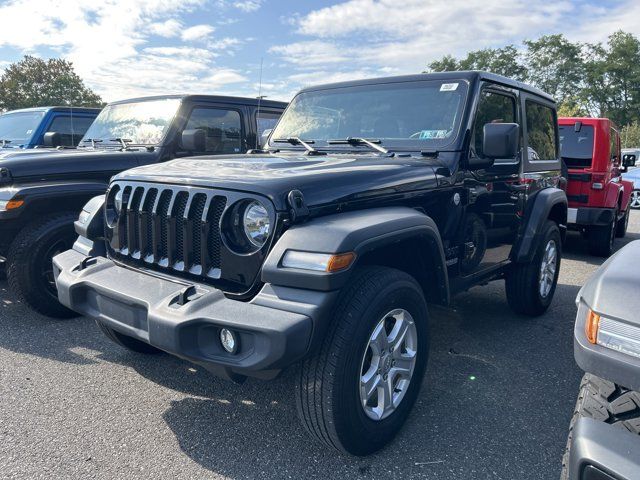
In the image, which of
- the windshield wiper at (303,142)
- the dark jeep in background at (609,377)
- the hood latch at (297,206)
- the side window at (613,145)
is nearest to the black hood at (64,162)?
the windshield wiper at (303,142)

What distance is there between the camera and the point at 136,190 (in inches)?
108

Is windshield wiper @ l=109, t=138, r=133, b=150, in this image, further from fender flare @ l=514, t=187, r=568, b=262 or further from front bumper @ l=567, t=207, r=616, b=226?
front bumper @ l=567, t=207, r=616, b=226

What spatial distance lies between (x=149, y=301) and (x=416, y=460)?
149cm

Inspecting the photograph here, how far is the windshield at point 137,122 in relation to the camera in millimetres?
5332

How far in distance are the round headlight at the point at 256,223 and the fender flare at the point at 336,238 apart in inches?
4.9

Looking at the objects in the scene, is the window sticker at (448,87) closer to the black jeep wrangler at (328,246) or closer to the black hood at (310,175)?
the black jeep wrangler at (328,246)

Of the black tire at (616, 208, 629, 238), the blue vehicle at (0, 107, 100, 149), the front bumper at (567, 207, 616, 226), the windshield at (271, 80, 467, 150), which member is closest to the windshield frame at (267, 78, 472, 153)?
the windshield at (271, 80, 467, 150)

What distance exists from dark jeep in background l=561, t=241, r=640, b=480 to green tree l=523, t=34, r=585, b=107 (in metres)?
59.2

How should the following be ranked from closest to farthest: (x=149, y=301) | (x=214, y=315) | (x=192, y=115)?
(x=214, y=315) < (x=149, y=301) < (x=192, y=115)

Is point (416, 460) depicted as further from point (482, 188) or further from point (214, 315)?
point (482, 188)

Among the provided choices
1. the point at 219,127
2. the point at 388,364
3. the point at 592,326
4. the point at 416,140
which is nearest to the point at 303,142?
the point at 416,140

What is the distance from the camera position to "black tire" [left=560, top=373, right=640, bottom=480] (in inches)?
62.4

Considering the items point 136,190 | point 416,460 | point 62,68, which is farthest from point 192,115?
point 62,68

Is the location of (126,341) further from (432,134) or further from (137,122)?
(137,122)
